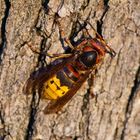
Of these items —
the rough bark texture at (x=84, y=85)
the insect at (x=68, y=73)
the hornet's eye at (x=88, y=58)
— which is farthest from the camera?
the hornet's eye at (x=88, y=58)

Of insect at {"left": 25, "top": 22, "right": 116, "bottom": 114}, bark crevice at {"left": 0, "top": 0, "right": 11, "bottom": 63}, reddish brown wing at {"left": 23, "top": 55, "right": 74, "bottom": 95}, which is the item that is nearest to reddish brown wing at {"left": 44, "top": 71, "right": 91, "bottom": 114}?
insect at {"left": 25, "top": 22, "right": 116, "bottom": 114}

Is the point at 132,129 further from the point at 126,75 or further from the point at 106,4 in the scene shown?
the point at 106,4

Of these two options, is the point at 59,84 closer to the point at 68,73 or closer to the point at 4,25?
the point at 68,73

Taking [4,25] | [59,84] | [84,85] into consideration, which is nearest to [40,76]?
[59,84]

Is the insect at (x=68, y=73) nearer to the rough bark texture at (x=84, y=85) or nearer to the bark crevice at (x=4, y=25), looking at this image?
the rough bark texture at (x=84, y=85)

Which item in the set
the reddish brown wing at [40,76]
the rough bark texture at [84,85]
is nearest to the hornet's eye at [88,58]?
→ the reddish brown wing at [40,76]

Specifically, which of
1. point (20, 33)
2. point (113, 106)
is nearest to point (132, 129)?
point (113, 106)
